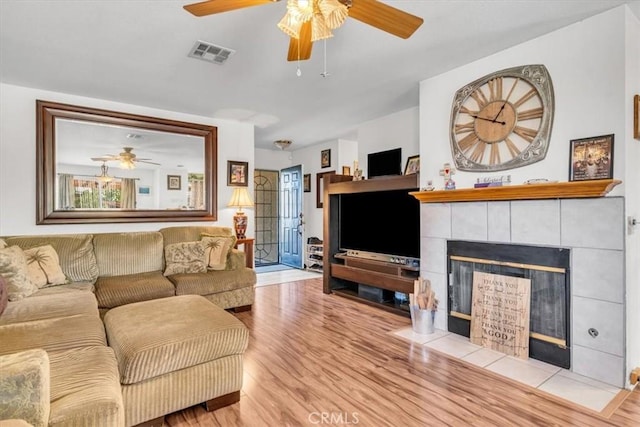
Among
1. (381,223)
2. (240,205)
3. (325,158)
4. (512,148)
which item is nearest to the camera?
(512,148)

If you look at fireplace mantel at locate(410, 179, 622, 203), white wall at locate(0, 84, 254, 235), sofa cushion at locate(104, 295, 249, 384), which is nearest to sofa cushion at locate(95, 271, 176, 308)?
sofa cushion at locate(104, 295, 249, 384)

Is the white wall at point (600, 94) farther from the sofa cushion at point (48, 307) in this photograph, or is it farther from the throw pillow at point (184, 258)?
the sofa cushion at point (48, 307)

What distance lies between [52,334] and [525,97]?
353 centimetres

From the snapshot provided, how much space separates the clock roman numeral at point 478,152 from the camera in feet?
9.39

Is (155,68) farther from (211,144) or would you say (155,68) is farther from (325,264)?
(325,264)

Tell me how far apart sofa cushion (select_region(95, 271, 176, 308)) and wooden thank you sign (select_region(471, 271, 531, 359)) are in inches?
112

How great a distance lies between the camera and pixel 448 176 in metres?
3.11

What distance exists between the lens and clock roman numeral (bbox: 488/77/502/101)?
275cm

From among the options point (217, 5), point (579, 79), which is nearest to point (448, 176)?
point (579, 79)

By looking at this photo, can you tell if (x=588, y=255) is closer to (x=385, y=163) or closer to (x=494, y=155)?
(x=494, y=155)

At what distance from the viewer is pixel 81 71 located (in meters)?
3.08

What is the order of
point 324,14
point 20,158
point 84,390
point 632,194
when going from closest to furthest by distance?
point 84,390
point 324,14
point 632,194
point 20,158

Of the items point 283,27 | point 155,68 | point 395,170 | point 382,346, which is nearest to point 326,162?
point 395,170

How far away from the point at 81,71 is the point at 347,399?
3.59 m
